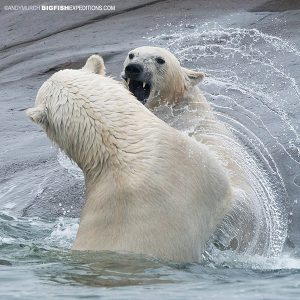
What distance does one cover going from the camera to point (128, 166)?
6.68 meters

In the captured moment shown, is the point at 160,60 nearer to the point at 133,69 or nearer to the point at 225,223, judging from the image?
the point at 133,69

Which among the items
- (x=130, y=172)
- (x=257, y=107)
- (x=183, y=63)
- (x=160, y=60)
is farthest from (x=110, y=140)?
(x=183, y=63)

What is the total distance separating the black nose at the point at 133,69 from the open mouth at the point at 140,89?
0.11 meters

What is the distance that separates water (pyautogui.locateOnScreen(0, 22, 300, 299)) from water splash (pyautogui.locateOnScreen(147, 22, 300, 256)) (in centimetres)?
1

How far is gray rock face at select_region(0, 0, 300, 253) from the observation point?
397 inches

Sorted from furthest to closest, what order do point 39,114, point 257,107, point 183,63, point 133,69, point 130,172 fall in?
point 183,63, point 257,107, point 133,69, point 39,114, point 130,172

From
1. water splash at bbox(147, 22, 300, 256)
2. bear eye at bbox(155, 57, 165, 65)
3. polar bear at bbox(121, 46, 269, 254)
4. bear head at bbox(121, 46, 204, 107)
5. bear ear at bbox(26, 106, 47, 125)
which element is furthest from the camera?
bear eye at bbox(155, 57, 165, 65)

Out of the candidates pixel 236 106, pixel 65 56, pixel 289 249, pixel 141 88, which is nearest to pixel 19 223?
pixel 141 88

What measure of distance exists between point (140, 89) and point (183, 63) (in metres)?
4.33

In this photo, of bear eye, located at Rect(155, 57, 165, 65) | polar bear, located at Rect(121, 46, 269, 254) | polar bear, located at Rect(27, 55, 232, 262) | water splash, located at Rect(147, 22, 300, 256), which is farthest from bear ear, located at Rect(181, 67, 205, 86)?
polar bear, located at Rect(27, 55, 232, 262)

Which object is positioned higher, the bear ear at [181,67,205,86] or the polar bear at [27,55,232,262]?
the bear ear at [181,67,205,86]

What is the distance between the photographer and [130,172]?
6.64 meters

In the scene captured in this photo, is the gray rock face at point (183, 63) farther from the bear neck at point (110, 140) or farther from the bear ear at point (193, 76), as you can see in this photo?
the bear neck at point (110, 140)

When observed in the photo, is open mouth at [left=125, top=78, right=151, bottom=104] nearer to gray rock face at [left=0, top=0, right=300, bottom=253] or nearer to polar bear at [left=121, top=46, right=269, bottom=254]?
polar bear at [left=121, top=46, right=269, bottom=254]
